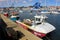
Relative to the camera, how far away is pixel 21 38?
84.8 feet

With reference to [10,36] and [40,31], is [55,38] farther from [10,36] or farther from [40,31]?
[10,36]

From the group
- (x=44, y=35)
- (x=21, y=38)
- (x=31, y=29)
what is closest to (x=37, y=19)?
(x=31, y=29)

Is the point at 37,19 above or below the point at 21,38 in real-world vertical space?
below

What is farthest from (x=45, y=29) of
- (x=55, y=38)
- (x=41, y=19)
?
(x=41, y=19)

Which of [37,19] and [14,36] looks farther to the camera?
[37,19]

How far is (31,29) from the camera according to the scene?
116ft

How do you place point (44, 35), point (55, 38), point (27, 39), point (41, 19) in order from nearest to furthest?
1. point (27, 39)
2. point (44, 35)
3. point (55, 38)
4. point (41, 19)

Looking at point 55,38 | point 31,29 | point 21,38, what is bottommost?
point 55,38

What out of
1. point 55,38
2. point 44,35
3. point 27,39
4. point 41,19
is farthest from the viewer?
point 41,19

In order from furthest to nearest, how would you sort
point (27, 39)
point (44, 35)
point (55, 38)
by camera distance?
1. point (55, 38)
2. point (44, 35)
3. point (27, 39)

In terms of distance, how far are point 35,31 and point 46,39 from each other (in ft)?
9.84

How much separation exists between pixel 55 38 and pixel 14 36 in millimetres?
12706

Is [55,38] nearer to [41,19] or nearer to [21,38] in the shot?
[41,19]

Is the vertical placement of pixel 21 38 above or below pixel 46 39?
above
